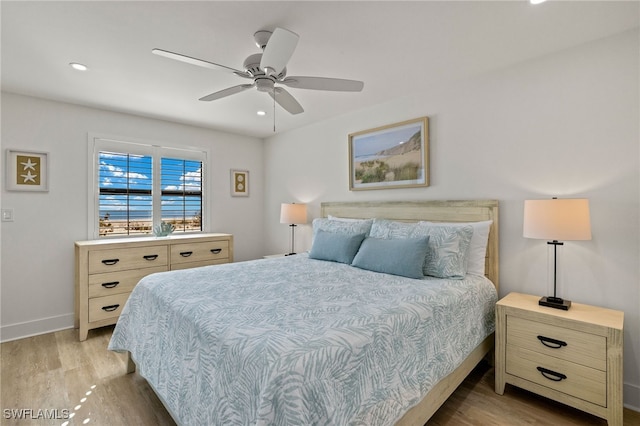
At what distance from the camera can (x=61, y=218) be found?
10.6 ft

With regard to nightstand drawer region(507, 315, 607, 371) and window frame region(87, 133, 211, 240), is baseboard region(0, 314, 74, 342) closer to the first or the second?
window frame region(87, 133, 211, 240)

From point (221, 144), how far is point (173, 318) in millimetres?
3303

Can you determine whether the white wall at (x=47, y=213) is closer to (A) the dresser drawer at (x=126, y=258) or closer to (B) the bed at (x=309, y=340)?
(A) the dresser drawer at (x=126, y=258)

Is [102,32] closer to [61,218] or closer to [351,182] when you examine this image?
[61,218]

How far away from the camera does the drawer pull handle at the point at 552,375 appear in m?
1.85

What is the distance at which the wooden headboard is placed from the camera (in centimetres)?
248

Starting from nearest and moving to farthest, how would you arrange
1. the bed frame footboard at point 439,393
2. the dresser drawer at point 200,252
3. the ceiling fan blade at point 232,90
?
1. the bed frame footboard at point 439,393
2. the ceiling fan blade at point 232,90
3. the dresser drawer at point 200,252

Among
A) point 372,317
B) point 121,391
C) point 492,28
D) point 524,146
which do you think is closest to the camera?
point 372,317

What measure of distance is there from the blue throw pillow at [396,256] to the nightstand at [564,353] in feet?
2.00

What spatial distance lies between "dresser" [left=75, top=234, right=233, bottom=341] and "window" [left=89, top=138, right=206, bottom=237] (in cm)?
47

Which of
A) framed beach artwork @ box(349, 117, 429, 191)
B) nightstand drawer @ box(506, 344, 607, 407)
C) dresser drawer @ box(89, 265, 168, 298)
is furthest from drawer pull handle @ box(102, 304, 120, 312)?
nightstand drawer @ box(506, 344, 607, 407)

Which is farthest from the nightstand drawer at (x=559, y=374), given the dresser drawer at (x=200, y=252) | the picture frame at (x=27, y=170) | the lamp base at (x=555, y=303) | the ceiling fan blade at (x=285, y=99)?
the picture frame at (x=27, y=170)

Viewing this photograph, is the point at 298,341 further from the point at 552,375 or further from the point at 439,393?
the point at 552,375

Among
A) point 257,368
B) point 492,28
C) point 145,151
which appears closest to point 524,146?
point 492,28
